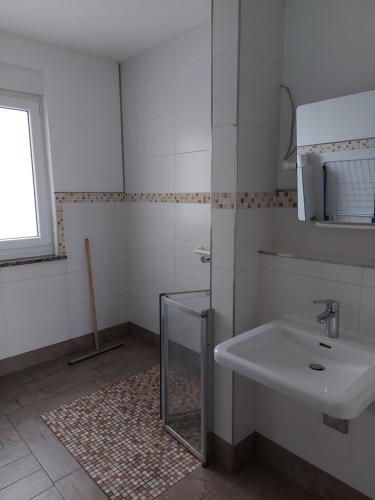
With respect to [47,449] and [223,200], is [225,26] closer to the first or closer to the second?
[223,200]

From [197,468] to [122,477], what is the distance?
1.19ft

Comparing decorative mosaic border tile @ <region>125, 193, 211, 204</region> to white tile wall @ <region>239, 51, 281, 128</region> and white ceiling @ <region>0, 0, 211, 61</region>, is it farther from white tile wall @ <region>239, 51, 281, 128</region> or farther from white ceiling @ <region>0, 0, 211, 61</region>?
white ceiling @ <region>0, 0, 211, 61</region>

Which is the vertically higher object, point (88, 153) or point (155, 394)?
point (88, 153)

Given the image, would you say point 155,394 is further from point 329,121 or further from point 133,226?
point 329,121

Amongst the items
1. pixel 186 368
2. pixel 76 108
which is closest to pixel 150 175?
pixel 76 108

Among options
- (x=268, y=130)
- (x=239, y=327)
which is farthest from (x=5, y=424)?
(x=268, y=130)

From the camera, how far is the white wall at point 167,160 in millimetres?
2299

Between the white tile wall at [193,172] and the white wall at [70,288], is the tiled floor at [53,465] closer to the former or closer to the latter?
the white wall at [70,288]

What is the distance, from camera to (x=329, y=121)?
1387mm

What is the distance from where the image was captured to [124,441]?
1.89 metres

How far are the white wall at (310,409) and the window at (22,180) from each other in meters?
1.82

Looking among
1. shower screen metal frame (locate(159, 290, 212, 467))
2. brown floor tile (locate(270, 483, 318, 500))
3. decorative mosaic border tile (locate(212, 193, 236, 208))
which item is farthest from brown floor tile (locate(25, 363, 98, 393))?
decorative mosaic border tile (locate(212, 193, 236, 208))

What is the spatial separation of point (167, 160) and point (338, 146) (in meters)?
1.43

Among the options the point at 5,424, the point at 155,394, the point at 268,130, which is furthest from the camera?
the point at 155,394
